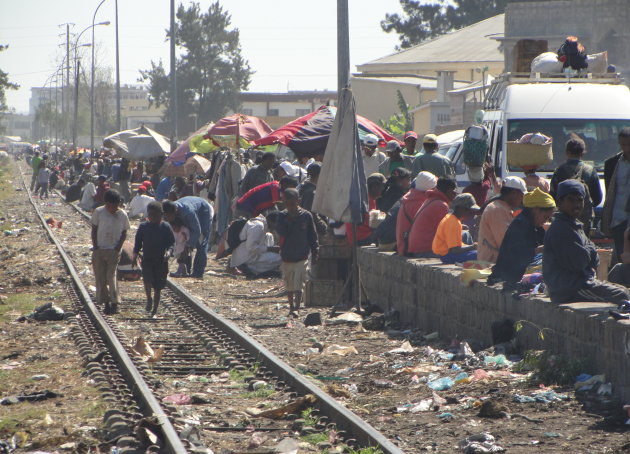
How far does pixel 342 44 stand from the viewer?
51.8ft

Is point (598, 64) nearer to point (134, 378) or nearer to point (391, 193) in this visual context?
point (391, 193)

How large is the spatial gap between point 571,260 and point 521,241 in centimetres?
129

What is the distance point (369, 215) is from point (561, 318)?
6.46m

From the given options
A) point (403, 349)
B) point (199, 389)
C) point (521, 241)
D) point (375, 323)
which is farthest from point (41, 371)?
point (521, 241)

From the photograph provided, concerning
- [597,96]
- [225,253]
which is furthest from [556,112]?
[225,253]

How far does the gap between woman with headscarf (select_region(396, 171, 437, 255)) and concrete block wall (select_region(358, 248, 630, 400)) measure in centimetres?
32

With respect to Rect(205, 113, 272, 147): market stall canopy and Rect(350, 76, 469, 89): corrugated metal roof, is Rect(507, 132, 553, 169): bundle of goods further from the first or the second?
Rect(350, 76, 469, 89): corrugated metal roof

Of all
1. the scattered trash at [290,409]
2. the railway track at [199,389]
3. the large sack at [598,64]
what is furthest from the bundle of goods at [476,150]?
the scattered trash at [290,409]

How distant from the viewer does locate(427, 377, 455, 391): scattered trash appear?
28.0 feet

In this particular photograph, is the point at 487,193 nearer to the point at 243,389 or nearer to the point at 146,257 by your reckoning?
the point at 146,257

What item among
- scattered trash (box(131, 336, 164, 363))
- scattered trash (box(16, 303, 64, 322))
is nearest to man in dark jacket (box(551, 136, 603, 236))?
scattered trash (box(131, 336, 164, 363))

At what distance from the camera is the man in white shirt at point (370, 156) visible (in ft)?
54.8

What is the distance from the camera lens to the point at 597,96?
15.0 meters

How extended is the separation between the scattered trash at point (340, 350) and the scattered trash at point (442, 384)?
6.20 feet
